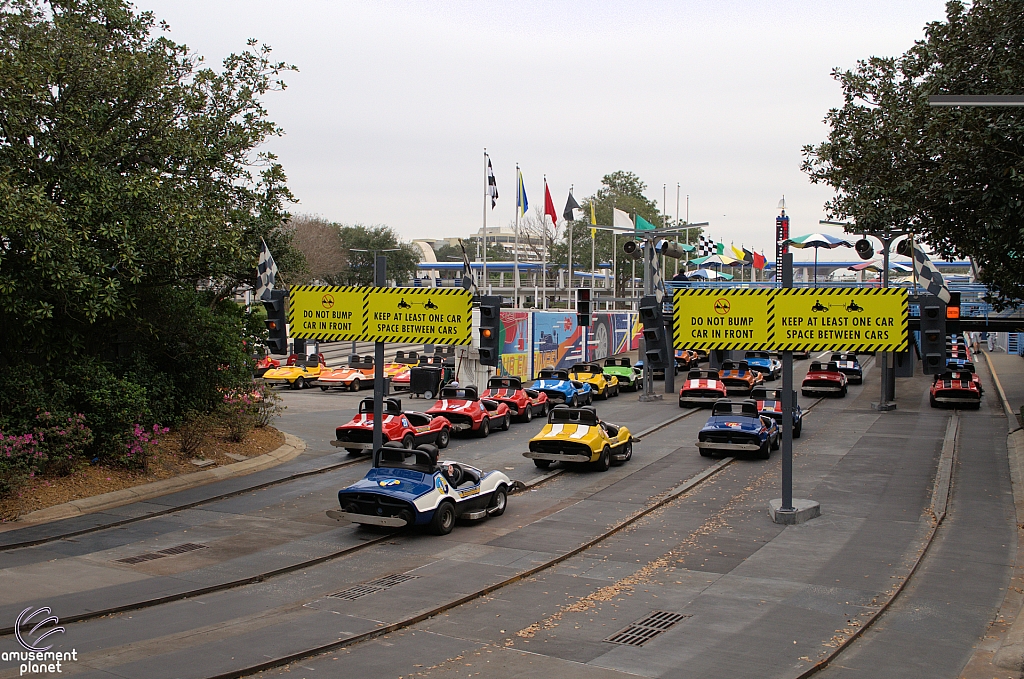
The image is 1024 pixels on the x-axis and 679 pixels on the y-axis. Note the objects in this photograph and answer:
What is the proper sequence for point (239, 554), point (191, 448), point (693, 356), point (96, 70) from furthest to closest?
point (693, 356), point (191, 448), point (96, 70), point (239, 554)

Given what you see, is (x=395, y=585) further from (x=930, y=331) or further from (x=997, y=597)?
(x=930, y=331)

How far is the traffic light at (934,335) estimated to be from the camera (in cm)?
1616

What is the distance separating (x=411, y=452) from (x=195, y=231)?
6969 millimetres

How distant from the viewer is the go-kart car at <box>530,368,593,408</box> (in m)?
35.5

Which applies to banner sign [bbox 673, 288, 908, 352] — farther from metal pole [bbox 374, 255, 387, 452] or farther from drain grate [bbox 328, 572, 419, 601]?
drain grate [bbox 328, 572, 419, 601]

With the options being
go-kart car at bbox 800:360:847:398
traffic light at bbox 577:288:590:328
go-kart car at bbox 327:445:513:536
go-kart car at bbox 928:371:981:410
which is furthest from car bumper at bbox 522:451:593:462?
go-kart car at bbox 928:371:981:410

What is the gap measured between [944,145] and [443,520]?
1651cm

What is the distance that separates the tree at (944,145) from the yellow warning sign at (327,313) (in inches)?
520

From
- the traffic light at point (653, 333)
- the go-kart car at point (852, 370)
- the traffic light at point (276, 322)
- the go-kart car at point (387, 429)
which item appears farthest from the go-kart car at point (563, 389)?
the traffic light at point (276, 322)

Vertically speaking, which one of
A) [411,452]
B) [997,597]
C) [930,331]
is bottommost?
[997,597]

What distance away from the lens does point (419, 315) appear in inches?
769

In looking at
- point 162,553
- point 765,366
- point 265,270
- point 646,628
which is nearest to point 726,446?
point 265,270

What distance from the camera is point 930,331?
1630 centimetres

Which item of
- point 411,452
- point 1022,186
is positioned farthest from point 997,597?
point 1022,186
